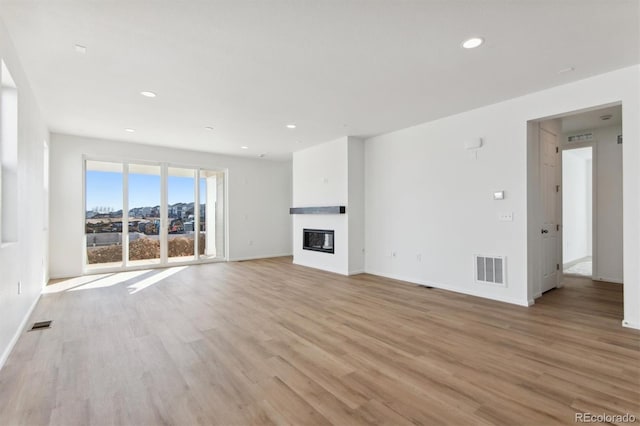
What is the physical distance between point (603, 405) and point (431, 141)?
13.2 feet

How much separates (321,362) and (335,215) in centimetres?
412

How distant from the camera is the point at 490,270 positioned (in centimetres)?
432

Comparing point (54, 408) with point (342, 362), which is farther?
point (342, 362)

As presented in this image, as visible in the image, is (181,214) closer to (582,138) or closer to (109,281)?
(109,281)

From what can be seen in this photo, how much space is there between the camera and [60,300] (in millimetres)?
4309

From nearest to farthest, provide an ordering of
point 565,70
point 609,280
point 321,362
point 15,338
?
point 321,362 → point 15,338 → point 565,70 → point 609,280

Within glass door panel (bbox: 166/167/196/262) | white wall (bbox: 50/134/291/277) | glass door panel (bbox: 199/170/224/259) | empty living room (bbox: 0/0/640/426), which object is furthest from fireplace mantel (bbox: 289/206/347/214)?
glass door panel (bbox: 166/167/196/262)

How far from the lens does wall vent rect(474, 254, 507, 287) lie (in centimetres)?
419

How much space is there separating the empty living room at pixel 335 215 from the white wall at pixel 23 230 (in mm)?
45

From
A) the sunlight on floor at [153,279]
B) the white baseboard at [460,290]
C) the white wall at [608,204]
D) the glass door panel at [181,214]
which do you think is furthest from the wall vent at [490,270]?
the glass door panel at [181,214]

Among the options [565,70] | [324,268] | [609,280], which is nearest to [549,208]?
[609,280]

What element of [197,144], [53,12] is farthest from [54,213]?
[53,12]

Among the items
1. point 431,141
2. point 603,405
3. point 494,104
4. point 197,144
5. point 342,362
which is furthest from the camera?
point 197,144

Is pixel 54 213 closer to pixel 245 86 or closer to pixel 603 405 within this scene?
pixel 245 86
